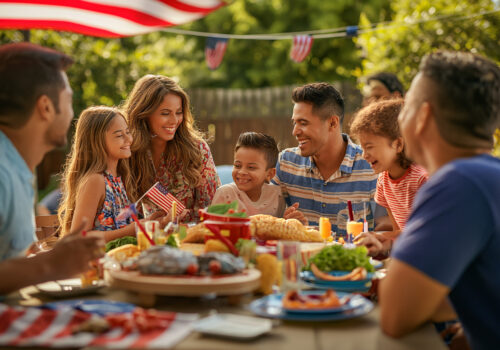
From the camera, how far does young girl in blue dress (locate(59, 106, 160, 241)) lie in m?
4.41

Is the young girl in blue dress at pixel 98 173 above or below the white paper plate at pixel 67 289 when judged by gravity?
above

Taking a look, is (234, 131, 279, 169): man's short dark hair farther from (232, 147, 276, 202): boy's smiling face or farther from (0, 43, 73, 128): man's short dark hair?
(0, 43, 73, 128): man's short dark hair

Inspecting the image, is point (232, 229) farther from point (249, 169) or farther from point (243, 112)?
point (243, 112)

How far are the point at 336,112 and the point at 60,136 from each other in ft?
10.4

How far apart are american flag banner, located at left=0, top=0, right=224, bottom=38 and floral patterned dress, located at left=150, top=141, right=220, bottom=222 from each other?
3.78 ft

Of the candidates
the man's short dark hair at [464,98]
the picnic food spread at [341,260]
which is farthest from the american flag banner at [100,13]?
the man's short dark hair at [464,98]

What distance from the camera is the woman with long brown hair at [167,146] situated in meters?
5.04

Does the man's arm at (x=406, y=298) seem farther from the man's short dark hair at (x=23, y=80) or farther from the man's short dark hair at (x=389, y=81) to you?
the man's short dark hair at (x=389, y=81)

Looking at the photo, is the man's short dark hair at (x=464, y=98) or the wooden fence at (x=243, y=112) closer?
the man's short dark hair at (x=464, y=98)

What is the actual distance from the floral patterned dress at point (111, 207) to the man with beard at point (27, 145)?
1.84 meters

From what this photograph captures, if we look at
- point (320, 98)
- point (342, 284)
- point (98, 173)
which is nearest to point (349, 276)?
point (342, 284)

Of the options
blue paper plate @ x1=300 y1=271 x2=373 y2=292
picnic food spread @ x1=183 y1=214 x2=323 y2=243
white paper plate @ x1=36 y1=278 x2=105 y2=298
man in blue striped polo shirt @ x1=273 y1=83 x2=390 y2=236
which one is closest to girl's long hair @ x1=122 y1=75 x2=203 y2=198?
man in blue striped polo shirt @ x1=273 y1=83 x2=390 y2=236

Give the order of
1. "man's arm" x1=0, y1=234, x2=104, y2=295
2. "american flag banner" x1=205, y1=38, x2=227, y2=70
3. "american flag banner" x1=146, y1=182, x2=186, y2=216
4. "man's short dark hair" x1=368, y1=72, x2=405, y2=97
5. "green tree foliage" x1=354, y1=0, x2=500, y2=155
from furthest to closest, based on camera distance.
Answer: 1. "american flag banner" x1=205, y1=38, x2=227, y2=70
2. "green tree foliage" x1=354, y1=0, x2=500, y2=155
3. "man's short dark hair" x1=368, y1=72, x2=405, y2=97
4. "american flag banner" x1=146, y1=182, x2=186, y2=216
5. "man's arm" x1=0, y1=234, x2=104, y2=295

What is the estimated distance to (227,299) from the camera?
2502mm
